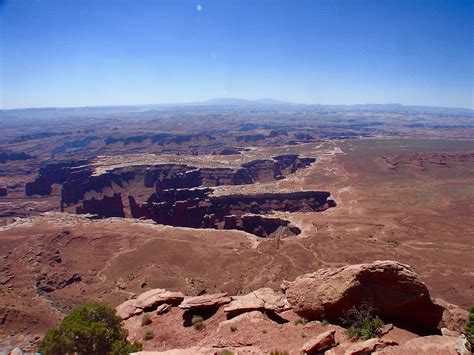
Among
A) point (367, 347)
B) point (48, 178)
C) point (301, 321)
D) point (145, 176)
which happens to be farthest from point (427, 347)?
point (48, 178)

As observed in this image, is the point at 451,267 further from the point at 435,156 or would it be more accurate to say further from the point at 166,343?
the point at 435,156

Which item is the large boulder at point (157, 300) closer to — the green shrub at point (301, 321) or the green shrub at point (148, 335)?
the green shrub at point (148, 335)

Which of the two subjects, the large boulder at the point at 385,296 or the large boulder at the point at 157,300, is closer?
the large boulder at the point at 385,296

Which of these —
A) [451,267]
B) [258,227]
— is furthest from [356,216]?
[451,267]

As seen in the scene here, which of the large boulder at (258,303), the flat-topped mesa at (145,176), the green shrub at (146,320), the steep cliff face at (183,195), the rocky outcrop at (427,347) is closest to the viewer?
the rocky outcrop at (427,347)

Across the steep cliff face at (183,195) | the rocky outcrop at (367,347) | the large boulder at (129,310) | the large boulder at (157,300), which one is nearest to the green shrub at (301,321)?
the rocky outcrop at (367,347)

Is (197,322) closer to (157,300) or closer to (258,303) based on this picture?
(258,303)

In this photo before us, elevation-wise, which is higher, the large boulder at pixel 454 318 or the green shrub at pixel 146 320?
the green shrub at pixel 146 320
